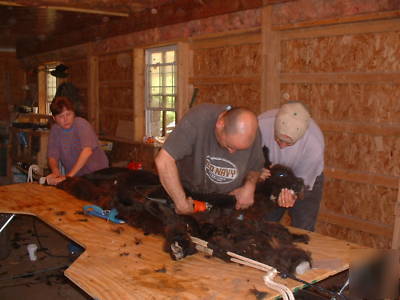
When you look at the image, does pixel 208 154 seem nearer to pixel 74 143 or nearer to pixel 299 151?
pixel 299 151

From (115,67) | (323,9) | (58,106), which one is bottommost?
(58,106)

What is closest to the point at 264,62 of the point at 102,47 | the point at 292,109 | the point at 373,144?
the point at 373,144

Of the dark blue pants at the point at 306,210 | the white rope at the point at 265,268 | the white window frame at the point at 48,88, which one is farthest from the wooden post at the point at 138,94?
the white window frame at the point at 48,88

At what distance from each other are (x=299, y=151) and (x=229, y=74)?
291cm

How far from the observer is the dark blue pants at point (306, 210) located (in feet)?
11.8

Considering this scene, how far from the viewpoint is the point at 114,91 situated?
29.8 feet

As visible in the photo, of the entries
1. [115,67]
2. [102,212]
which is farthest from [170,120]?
[102,212]

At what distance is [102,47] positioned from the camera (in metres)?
9.23

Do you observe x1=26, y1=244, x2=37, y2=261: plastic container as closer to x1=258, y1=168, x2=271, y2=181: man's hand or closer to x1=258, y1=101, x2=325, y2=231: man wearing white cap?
x1=258, y1=101, x2=325, y2=231: man wearing white cap

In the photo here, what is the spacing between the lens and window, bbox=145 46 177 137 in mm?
7625

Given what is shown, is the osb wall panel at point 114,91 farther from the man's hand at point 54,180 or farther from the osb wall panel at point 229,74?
the man's hand at point 54,180

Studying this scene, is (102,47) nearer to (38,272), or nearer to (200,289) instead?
(38,272)

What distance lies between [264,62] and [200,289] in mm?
3910

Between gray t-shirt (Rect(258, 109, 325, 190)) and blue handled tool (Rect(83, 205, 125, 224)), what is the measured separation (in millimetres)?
1323
